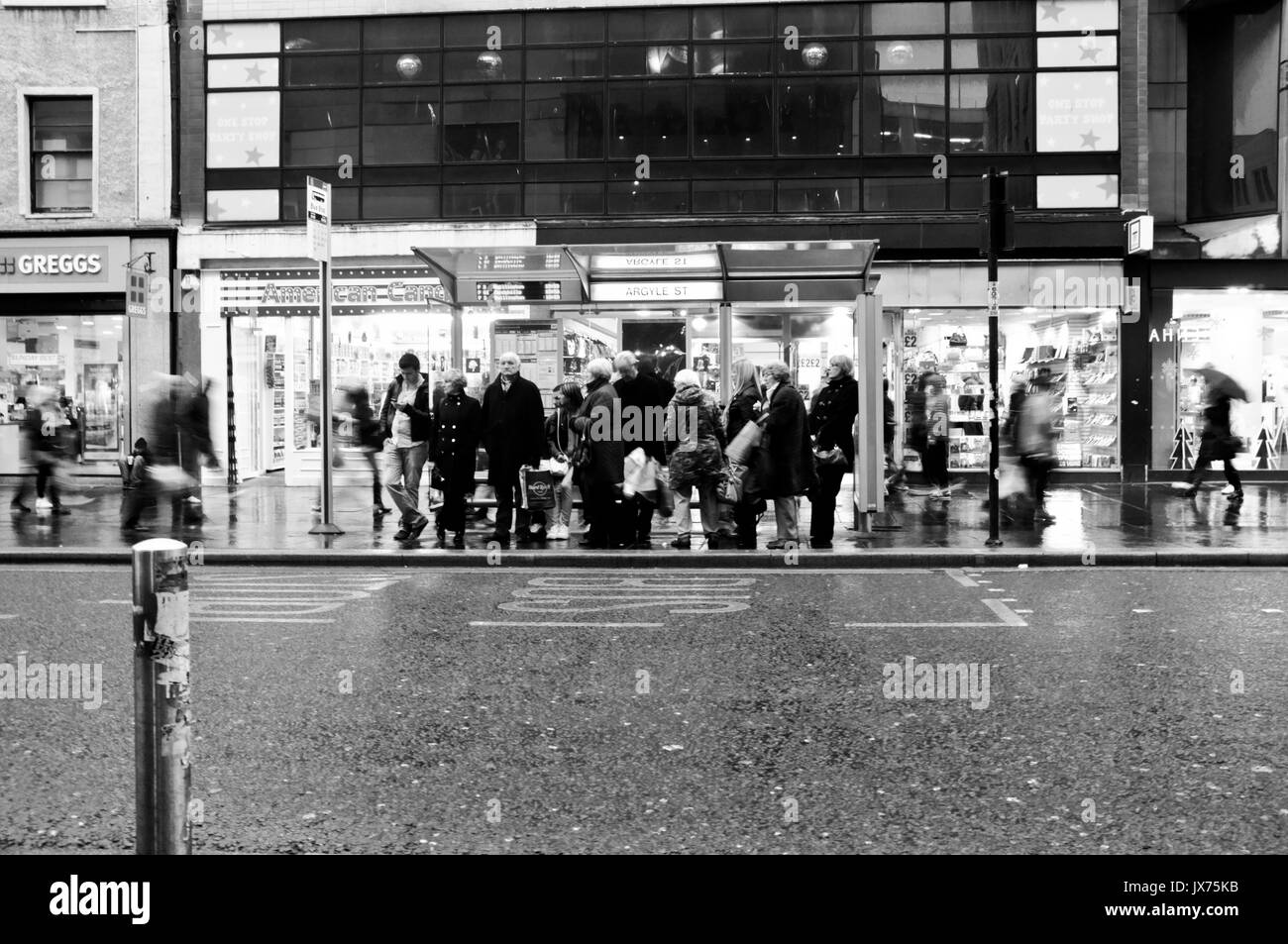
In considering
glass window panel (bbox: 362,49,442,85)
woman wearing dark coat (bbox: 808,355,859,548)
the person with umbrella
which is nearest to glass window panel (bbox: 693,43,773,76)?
glass window panel (bbox: 362,49,442,85)

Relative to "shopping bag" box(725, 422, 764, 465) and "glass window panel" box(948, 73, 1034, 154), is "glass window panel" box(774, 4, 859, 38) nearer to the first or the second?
"glass window panel" box(948, 73, 1034, 154)

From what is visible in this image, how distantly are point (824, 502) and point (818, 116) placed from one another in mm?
10839

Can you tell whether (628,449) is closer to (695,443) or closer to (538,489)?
(695,443)

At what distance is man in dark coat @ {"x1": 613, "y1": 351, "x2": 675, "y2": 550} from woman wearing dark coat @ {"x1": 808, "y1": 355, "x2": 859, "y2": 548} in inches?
68.7

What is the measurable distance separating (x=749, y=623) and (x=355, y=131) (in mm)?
16187

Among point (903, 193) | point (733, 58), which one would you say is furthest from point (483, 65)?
point (903, 193)

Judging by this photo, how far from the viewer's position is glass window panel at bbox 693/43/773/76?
21.0m

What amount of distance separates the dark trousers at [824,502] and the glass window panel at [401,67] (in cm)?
1264

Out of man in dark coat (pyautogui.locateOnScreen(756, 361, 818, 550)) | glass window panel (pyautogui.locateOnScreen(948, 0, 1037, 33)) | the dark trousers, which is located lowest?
the dark trousers

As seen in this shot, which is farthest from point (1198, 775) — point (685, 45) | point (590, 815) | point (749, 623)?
point (685, 45)

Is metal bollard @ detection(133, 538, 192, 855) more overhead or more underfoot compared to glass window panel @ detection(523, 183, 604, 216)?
more underfoot

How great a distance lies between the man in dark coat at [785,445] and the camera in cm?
1193

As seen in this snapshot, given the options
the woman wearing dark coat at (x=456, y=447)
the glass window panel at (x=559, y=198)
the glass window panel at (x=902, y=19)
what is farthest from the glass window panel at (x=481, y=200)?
the woman wearing dark coat at (x=456, y=447)
